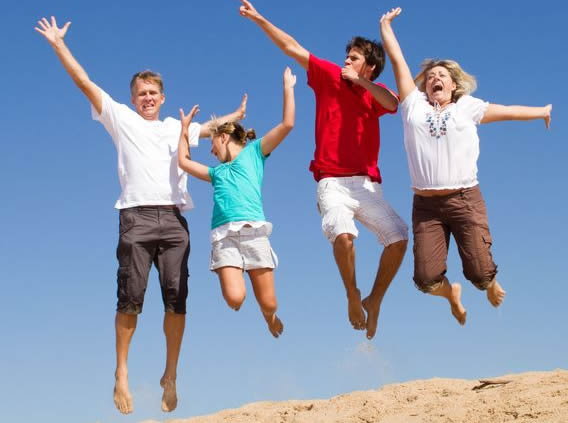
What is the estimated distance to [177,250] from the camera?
955cm

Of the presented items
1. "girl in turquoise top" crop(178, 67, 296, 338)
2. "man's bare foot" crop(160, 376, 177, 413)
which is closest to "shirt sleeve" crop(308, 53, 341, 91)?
"girl in turquoise top" crop(178, 67, 296, 338)

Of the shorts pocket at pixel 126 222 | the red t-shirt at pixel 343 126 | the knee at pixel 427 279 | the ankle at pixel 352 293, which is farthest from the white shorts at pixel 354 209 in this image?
the shorts pocket at pixel 126 222

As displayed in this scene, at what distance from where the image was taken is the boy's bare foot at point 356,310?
9805mm

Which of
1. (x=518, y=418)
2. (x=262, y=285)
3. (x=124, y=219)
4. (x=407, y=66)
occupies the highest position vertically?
(x=407, y=66)

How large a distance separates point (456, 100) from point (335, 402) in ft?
16.0

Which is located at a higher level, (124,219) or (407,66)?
(407,66)

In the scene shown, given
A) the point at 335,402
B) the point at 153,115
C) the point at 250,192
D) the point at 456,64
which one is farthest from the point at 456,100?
the point at 335,402

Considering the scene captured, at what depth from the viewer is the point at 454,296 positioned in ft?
32.0

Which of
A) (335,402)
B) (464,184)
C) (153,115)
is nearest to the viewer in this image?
(464,184)

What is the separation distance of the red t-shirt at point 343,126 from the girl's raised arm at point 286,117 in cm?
43

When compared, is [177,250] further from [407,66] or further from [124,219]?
[407,66]

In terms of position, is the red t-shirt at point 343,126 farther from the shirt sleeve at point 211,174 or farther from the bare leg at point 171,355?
the bare leg at point 171,355

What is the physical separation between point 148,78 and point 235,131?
1177 millimetres

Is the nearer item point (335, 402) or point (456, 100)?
point (456, 100)
